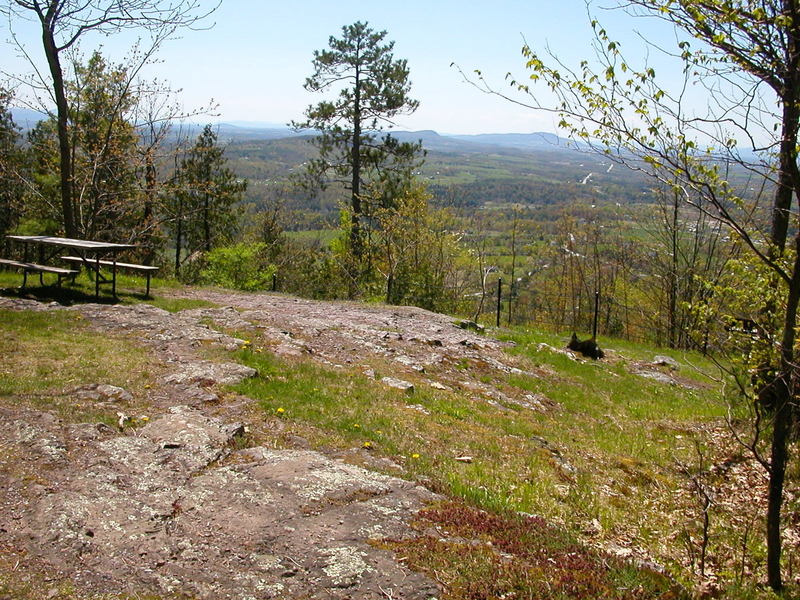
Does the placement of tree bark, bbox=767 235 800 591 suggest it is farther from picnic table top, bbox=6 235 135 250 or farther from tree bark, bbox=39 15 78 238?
tree bark, bbox=39 15 78 238

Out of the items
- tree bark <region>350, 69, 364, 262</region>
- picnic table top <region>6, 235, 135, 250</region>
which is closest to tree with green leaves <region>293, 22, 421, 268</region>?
tree bark <region>350, 69, 364, 262</region>

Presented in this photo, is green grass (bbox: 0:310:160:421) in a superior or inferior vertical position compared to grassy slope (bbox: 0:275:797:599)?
superior

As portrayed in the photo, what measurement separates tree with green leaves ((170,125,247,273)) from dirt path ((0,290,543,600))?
974 inches

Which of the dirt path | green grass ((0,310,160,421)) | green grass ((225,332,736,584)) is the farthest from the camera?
green grass ((0,310,160,421))

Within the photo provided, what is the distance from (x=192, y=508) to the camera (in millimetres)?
4676

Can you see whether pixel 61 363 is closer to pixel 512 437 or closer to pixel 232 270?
pixel 512 437

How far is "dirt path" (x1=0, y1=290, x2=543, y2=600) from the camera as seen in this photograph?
3777mm

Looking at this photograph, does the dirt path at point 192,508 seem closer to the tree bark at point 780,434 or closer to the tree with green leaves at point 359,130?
the tree bark at point 780,434

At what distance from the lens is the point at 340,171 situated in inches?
1097

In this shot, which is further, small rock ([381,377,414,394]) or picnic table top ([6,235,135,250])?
picnic table top ([6,235,135,250])

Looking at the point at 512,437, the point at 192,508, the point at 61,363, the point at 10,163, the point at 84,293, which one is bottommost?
the point at 512,437

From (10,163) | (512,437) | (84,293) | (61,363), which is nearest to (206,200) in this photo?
(10,163)

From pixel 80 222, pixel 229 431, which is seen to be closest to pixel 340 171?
pixel 80 222

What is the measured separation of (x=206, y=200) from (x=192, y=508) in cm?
3027
